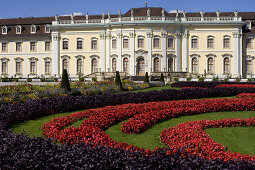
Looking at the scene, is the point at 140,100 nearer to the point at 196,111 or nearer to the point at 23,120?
the point at 196,111

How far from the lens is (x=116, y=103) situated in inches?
520

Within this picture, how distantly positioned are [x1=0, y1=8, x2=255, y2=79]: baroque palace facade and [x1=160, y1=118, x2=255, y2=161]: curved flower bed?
2870 centimetres

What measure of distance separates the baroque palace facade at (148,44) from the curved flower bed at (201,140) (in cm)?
2870

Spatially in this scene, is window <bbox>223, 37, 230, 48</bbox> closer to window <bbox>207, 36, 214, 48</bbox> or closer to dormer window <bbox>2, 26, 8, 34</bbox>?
window <bbox>207, 36, 214, 48</bbox>

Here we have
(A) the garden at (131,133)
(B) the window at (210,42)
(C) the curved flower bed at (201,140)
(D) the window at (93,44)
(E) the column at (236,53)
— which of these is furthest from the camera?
(D) the window at (93,44)

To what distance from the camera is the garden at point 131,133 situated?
4098 millimetres

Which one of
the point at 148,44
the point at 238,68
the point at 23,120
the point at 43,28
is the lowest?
the point at 23,120

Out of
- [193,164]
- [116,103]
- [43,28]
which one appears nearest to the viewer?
[193,164]

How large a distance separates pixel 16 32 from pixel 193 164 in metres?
46.6

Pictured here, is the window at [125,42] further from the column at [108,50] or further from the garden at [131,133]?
the garden at [131,133]

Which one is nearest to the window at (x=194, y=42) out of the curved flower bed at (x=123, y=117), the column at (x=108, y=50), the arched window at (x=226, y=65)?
the arched window at (x=226, y=65)

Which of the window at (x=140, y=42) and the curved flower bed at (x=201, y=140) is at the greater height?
the window at (x=140, y=42)

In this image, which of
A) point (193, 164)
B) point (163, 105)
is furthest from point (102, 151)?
point (163, 105)

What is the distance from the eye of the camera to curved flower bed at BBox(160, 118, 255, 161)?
17.1ft
